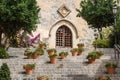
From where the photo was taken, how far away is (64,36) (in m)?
35.9

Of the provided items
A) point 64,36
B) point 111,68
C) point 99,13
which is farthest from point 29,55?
point 64,36

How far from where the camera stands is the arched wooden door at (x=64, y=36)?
117 feet

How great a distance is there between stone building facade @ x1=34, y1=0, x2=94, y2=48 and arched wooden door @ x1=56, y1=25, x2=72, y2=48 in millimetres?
139

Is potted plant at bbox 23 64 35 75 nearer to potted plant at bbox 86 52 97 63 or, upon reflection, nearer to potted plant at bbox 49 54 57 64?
potted plant at bbox 49 54 57 64

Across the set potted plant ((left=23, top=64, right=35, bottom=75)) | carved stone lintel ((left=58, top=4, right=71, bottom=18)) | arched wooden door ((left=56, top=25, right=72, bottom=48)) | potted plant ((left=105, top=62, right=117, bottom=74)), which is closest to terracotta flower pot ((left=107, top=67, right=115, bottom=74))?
potted plant ((left=105, top=62, right=117, bottom=74))

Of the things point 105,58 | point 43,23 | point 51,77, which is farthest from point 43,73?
point 43,23

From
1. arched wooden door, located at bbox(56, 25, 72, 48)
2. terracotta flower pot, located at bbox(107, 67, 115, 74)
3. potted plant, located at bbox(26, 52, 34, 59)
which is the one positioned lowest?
terracotta flower pot, located at bbox(107, 67, 115, 74)

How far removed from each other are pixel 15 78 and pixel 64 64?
283 centimetres

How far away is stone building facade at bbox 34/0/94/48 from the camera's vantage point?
1368 inches

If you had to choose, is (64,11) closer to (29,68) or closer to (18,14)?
(18,14)

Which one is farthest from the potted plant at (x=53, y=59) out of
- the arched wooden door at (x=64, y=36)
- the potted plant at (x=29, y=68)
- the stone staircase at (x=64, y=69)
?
the arched wooden door at (x=64, y=36)

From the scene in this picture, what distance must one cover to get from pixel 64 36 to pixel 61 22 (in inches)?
47.0

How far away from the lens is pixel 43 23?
34656 mm

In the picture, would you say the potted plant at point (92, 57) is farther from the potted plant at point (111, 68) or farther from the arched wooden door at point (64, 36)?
the arched wooden door at point (64, 36)
